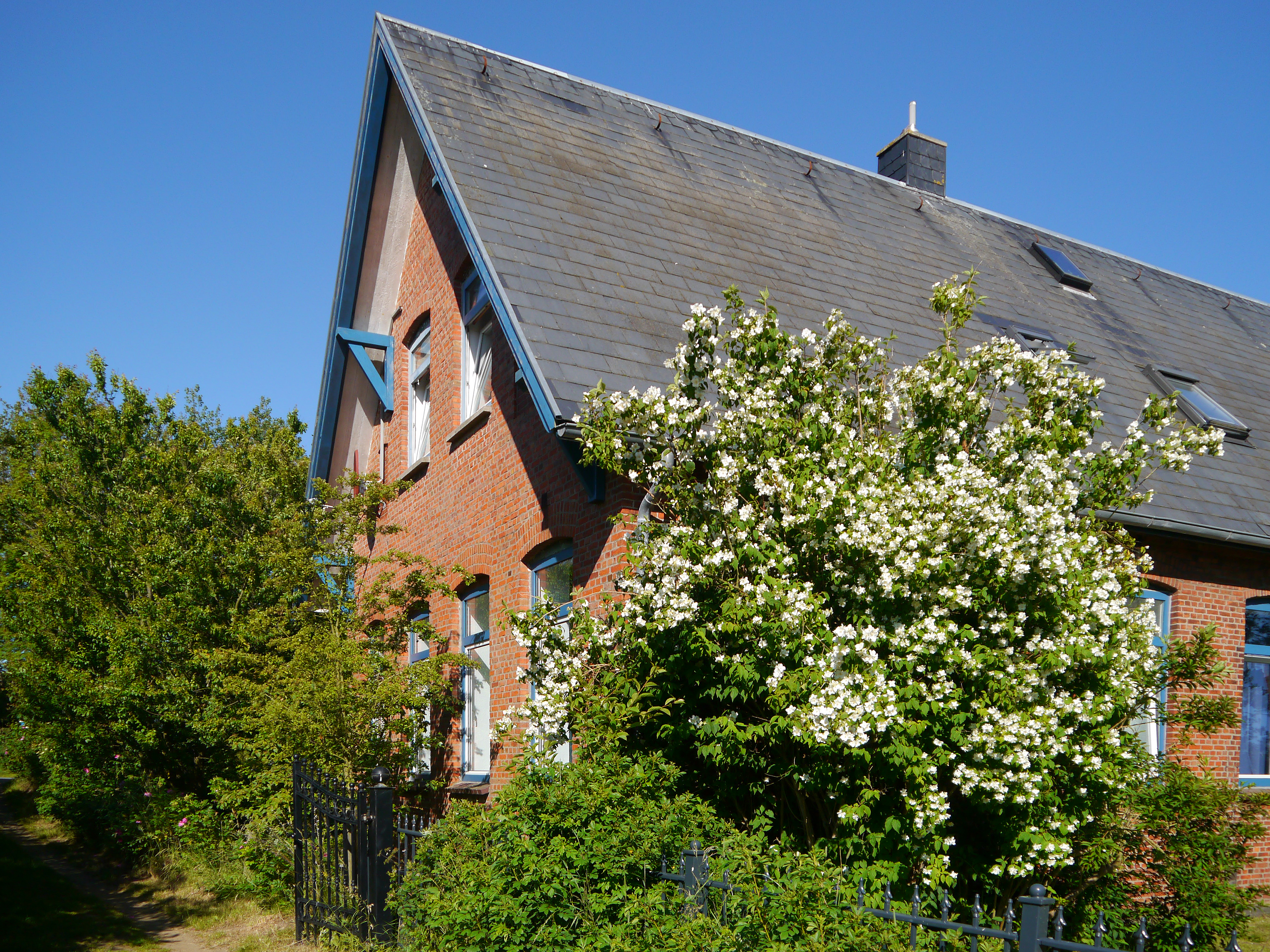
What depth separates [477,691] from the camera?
1149 cm

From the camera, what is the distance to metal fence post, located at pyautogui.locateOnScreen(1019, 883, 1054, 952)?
11.7 feet

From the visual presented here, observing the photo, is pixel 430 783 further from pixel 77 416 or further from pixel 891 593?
pixel 77 416

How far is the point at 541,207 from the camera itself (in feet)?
35.6

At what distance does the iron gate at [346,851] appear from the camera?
732 centimetres

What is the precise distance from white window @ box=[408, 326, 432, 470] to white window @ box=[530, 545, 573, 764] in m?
3.99

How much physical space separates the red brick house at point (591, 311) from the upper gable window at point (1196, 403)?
0.04 metres

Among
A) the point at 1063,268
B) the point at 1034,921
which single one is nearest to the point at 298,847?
the point at 1034,921

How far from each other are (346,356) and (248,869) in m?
8.08

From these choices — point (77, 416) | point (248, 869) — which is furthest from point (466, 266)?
point (77, 416)

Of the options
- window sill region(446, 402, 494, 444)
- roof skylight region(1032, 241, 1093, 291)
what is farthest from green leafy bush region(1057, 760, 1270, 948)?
roof skylight region(1032, 241, 1093, 291)

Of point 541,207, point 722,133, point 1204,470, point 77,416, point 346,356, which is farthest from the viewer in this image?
point 77,416

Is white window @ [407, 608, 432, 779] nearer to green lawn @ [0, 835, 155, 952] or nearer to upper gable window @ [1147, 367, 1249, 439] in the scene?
green lawn @ [0, 835, 155, 952]

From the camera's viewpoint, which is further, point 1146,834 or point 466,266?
point 466,266

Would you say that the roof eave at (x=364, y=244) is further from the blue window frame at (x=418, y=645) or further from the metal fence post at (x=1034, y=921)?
the metal fence post at (x=1034, y=921)
